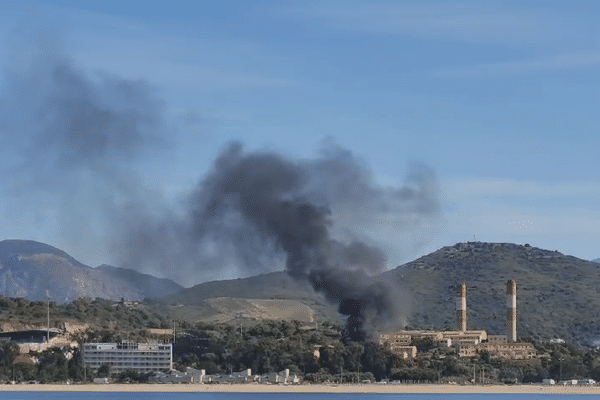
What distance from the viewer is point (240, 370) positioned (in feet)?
629

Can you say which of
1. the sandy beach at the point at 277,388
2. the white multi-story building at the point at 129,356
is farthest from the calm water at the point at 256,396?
the white multi-story building at the point at 129,356

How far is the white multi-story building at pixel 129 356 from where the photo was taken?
189m

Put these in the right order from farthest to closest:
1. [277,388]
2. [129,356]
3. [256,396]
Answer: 1. [129,356]
2. [277,388]
3. [256,396]

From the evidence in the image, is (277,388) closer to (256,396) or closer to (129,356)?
(256,396)

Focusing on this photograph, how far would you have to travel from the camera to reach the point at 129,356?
191 m

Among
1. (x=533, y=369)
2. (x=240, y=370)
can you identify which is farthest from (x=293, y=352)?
(x=533, y=369)

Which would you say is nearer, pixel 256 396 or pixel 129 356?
pixel 256 396

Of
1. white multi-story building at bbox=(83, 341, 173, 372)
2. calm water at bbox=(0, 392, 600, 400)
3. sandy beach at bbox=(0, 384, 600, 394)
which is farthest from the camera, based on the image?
white multi-story building at bbox=(83, 341, 173, 372)

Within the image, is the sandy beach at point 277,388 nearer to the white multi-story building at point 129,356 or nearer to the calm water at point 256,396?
the calm water at point 256,396

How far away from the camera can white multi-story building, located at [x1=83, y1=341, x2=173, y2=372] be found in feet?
619

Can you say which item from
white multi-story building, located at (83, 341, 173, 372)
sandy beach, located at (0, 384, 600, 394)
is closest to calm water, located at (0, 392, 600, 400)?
sandy beach, located at (0, 384, 600, 394)

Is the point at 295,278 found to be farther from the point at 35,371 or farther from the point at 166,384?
the point at 35,371

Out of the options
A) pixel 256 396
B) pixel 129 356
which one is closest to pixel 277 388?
pixel 256 396

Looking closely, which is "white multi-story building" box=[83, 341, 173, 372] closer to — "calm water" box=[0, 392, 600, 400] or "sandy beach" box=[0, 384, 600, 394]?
"sandy beach" box=[0, 384, 600, 394]
